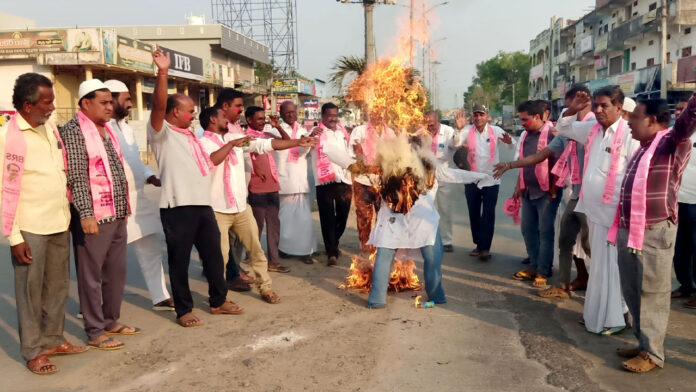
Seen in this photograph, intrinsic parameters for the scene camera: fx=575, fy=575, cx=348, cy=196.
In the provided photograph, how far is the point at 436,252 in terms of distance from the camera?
5.83 metres

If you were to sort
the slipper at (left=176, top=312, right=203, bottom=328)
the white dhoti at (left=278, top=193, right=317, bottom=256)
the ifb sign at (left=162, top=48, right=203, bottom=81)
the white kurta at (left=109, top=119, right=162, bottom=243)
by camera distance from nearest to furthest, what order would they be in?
the slipper at (left=176, top=312, right=203, bottom=328) < the white kurta at (left=109, top=119, right=162, bottom=243) < the white dhoti at (left=278, top=193, right=317, bottom=256) < the ifb sign at (left=162, top=48, right=203, bottom=81)

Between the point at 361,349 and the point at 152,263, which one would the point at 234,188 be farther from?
the point at 361,349

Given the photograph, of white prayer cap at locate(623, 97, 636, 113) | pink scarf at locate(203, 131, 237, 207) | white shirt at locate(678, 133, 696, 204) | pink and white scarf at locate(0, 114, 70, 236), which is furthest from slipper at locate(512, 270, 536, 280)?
pink and white scarf at locate(0, 114, 70, 236)

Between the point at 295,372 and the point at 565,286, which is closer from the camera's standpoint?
the point at 295,372

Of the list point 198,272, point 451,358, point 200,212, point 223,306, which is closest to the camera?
point 451,358

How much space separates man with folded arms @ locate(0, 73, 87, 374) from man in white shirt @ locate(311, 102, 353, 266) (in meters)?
3.76

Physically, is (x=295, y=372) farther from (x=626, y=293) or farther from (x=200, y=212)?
(x=626, y=293)

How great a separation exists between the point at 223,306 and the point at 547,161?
12.8 feet

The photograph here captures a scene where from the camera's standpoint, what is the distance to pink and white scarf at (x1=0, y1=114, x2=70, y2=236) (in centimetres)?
411

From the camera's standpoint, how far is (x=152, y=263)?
5781 mm

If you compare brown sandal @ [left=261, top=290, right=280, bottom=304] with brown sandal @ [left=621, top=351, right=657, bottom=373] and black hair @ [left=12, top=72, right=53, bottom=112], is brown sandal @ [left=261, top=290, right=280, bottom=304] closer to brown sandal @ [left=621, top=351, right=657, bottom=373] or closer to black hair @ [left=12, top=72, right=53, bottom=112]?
black hair @ [left=12, top=72, right=53, bottom=112]

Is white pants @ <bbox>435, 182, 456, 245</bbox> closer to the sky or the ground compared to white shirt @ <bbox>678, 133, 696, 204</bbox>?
closer to the ground

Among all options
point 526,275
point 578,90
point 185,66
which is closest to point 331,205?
point 526,275

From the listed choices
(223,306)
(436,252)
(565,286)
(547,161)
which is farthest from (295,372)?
(547,161)
